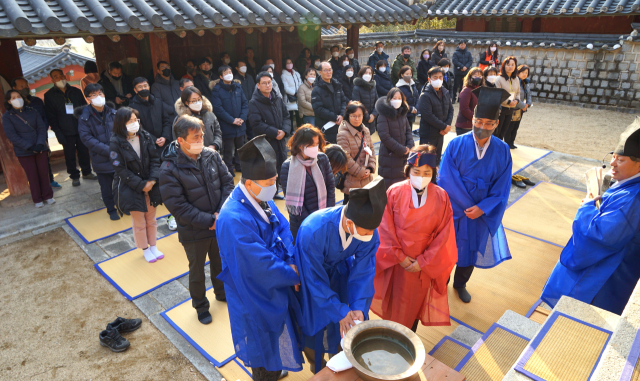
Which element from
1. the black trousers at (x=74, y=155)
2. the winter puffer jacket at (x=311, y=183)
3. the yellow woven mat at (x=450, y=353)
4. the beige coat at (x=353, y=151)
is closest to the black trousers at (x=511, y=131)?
the beige coat at (x=353, y=151)

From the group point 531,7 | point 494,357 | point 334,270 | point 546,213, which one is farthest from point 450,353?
point 531,7

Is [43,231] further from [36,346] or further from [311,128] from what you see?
[311,128]

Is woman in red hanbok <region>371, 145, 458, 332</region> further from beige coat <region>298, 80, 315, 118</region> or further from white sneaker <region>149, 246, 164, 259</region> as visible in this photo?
beige coat <region>298, 80, 315, 118</region>

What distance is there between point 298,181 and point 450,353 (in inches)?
81.0

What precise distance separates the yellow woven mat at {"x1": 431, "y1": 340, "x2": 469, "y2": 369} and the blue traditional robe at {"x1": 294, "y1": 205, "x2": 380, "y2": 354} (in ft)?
3.05

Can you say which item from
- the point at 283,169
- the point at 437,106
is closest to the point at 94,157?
the point at 283,169

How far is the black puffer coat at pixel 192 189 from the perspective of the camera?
3715 mm

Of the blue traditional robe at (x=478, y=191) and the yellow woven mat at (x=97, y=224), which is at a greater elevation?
the blue traditional robe at (x=478, y=191)

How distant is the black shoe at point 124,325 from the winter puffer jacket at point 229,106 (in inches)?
156

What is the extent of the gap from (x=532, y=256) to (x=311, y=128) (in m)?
3.47

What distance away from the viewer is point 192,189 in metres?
3.81

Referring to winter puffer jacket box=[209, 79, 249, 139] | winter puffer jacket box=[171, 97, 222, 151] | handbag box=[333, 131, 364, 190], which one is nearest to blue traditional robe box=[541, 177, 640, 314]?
handbag box=[333, 131, 364, 190]

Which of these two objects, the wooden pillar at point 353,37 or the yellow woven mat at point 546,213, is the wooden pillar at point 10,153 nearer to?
the wooden pillar at point 353,37

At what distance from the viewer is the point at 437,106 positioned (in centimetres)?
695
